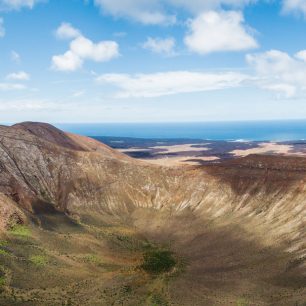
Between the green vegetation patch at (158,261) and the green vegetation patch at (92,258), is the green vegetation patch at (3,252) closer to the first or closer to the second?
the green vegetation patch at (92,258)

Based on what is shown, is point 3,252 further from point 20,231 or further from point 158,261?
point 158,261

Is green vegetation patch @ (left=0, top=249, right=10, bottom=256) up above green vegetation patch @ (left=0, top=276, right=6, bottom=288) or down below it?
above

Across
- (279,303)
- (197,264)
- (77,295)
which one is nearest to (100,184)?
(197,264)

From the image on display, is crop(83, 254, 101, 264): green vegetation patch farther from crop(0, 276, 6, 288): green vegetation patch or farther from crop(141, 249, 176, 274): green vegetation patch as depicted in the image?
crop(0, 276, 6, 288): green vegetation patch

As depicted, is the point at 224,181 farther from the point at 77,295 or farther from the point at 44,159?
the point at 77,295

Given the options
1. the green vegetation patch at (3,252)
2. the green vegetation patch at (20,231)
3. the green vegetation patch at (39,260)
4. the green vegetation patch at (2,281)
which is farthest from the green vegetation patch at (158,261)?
the green vegetation patch at (2,281)

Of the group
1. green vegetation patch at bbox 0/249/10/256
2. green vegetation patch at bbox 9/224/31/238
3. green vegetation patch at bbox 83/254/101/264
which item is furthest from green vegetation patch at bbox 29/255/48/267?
green vegetation patch at bbox 9/224/31/238
